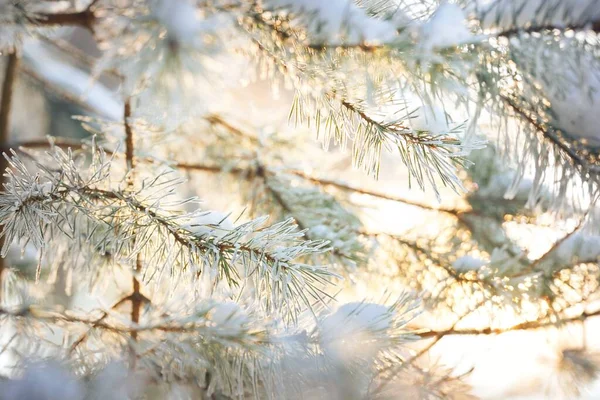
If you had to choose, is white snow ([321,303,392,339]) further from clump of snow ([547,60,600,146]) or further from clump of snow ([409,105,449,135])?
clump of snow ([547,60,600,146])

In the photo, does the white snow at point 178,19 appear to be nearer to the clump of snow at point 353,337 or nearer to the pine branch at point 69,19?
the clump of snow at point 353,337

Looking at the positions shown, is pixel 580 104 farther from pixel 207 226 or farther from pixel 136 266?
pixel 136 266

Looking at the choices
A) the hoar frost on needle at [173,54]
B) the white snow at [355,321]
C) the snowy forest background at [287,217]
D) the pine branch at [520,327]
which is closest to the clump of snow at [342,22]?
the snowy forest background at [287,217]

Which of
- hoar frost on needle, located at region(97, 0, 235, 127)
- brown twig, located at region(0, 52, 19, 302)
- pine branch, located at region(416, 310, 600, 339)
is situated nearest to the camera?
hoar frost on needle, located at region(97, 0, 235, 127)

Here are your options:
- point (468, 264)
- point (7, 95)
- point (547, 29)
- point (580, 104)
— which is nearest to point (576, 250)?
point (468, 264)

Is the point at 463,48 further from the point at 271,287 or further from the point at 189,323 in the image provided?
the point at 189,323

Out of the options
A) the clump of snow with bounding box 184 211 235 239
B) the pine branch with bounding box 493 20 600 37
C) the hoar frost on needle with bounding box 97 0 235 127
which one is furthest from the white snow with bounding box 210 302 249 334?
the pine branch with bounding box 493 20 600 37

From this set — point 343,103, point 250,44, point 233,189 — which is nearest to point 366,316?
point 343,103
